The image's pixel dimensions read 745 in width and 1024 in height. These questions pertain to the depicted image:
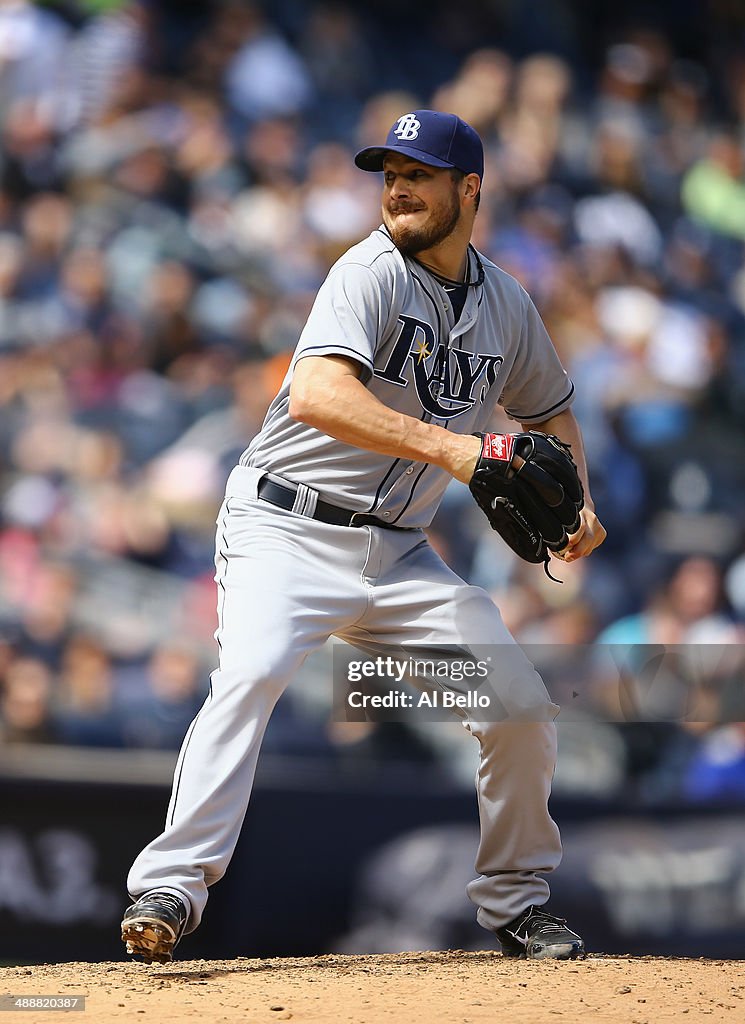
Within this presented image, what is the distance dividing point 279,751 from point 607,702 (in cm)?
144

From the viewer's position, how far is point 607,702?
6098 millimetres

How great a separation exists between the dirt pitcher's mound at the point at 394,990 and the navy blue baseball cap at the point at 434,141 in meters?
1.91

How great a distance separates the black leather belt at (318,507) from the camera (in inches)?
137

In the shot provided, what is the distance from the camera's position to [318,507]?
3469 millimetres

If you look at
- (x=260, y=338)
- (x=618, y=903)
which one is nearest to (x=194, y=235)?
(x=260, y=338)

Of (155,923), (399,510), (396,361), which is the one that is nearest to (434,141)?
(396,361)

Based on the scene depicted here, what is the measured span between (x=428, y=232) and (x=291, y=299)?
468 centimetres

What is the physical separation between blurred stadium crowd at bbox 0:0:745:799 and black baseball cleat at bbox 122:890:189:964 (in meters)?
2.75

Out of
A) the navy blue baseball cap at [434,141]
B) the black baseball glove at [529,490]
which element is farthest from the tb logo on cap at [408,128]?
the black baseball glove at [529,490]

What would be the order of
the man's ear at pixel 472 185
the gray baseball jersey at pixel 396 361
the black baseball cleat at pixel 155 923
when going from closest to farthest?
the black baseball cleat at pixel 155 923 < the gray baseball jersey at pixel 396 361 < the man's ear at pixel 472 185

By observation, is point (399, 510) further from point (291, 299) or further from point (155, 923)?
point (291, 299)

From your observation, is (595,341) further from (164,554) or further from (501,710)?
(501,710)

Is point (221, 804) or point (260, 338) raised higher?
point (260, 338)

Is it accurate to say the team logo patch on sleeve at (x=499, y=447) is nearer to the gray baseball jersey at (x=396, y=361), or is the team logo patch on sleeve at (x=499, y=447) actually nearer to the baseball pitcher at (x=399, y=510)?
the baseball pitcher at (x=399, y=510)
